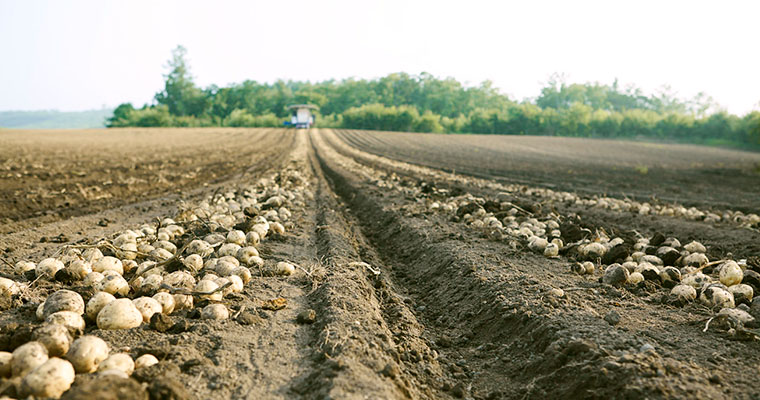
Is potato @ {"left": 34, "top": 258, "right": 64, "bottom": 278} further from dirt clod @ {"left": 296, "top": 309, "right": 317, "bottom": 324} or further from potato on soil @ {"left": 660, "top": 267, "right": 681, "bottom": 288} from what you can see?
potato on soil @ {"left": 660, "top": 267, "right": 681, "bottom": 288}

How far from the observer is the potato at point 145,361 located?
2.17m

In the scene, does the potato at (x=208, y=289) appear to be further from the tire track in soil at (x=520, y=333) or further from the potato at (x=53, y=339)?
the tire track in soil at (x=520, y=333)

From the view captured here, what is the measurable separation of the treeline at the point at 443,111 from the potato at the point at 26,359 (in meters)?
37.8

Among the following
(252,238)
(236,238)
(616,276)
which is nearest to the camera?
(616,276)

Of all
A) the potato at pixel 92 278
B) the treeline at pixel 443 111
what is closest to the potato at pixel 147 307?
the potato at pixel 92 278

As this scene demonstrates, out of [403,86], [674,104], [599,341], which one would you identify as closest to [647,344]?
[599,341]

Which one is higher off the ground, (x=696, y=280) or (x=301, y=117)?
(x=301, y=117)

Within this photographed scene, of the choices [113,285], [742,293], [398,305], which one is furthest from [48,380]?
[742,293]

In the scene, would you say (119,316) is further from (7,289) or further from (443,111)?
(443,111)

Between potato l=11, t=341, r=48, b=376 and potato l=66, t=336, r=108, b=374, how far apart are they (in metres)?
0.11

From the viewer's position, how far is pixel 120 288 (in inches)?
117

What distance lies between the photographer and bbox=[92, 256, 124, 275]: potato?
333cm

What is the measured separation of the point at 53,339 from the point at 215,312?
921 millimetres

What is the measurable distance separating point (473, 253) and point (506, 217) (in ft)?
6.33
